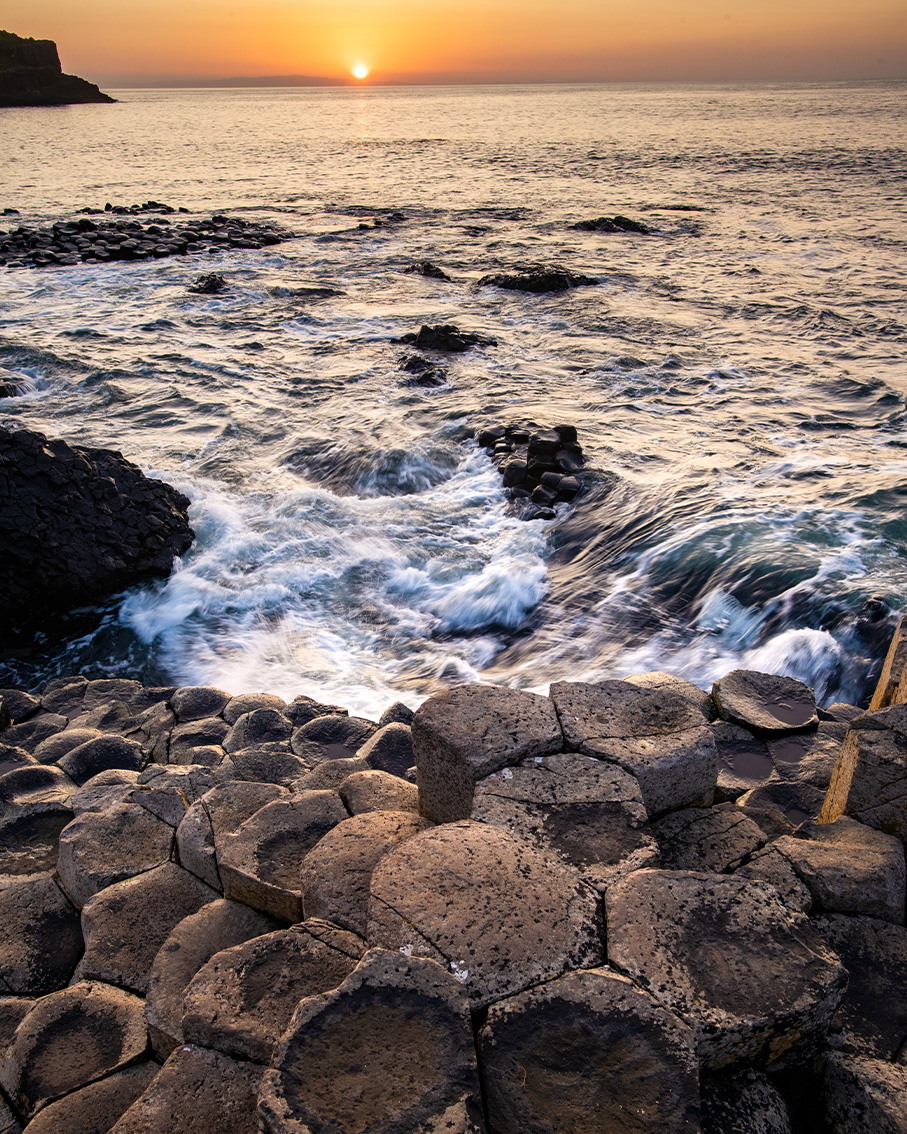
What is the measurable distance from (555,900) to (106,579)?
22.1ft

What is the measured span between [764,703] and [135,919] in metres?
3.96

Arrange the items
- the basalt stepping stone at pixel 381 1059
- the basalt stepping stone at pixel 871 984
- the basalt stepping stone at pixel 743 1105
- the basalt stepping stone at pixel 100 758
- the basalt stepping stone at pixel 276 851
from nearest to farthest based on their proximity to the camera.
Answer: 1. the basalt stepping stone at pixel 381 1059
2. the basalt stepping stone at pixel 743 1105
3. the basalt stepping stone at pixel 871 984
4. the basalt stepping stone at pixel 276 851
5. the basalt stepping stone at pixel 100 758

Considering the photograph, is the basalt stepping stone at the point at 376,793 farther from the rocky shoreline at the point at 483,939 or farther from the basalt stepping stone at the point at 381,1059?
the basalt stepping stone at the point at 381,1059

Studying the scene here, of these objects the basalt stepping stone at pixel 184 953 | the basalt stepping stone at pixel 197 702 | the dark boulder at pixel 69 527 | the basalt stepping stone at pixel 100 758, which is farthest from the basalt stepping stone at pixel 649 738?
the dark boulder at pixel 69 527

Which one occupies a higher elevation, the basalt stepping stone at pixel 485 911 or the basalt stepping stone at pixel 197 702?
the basalt stepping stone at pixel 485 911

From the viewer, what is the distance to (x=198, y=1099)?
2305mm

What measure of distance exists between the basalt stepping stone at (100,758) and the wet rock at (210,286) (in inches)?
715

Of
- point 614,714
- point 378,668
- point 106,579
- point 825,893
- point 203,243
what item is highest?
point 203,243

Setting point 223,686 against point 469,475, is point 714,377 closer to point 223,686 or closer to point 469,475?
point 469,475

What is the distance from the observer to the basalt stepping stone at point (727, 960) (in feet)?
7.22

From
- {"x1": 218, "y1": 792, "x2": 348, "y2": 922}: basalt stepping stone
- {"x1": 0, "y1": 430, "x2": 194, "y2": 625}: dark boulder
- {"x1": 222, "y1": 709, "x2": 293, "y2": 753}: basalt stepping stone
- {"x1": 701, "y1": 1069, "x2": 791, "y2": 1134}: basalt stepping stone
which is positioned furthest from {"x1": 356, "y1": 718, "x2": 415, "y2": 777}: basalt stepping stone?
{"x1": 0, "y1": 430, "x2": 194, "y2": 625}: dark boulder

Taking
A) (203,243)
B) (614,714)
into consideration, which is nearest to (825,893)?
(614,714)

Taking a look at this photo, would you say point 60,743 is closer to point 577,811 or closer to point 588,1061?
point 577,811

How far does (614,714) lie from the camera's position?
3.61 m
